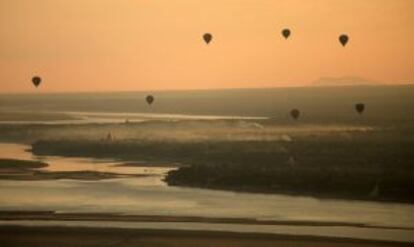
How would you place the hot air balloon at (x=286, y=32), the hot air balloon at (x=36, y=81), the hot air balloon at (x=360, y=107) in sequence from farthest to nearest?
the hot air balloon at (x=36, y=81) → the hot air balloon at (x=286, y=32) → the hot air balloon at (x=360, y=107)

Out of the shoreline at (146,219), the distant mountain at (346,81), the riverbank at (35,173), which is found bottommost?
the shoreline at (146,219)

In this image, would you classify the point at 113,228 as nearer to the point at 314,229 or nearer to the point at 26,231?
the point at 26,231

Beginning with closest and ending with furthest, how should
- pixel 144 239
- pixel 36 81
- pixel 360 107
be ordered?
pixel 360 107 < pixel 144 239 < pixel 36 81

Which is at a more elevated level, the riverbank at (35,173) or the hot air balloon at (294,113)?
the hot air balloon at (294,113)

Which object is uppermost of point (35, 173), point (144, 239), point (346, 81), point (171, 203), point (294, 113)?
point (346, 81)

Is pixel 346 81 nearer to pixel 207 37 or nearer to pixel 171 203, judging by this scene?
pixel 207 37

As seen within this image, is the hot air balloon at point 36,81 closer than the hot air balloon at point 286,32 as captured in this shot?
No

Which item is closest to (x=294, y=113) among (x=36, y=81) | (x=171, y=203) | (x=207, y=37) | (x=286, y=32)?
(x=286, y=32)

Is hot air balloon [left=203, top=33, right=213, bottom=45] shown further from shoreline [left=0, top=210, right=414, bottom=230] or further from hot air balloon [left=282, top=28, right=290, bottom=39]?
shoreline [left=0, top=210, right=414, bottom=230]

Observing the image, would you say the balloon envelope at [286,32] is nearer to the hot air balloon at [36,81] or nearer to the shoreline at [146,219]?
the shoreline at [146,219]

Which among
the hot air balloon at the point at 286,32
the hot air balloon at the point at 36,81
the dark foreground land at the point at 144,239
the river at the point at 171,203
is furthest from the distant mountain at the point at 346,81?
the hot air balloon at the point at 36,81
